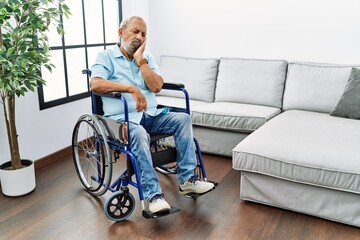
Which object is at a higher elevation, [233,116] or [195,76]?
[195,76]

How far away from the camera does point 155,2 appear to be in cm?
384

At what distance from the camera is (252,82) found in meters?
3.19

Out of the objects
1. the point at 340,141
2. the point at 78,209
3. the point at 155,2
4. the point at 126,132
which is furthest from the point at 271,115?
the point at 155,2

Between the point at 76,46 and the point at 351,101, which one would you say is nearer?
the point at 351,101

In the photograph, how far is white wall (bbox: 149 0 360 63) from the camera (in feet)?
10.0

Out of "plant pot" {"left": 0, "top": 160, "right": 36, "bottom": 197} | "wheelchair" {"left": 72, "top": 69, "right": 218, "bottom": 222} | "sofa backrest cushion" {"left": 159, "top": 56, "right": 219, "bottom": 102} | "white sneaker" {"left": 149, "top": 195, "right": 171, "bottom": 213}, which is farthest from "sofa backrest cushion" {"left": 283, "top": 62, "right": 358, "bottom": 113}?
"plant pot" {"left": 0, "top": 160, "right": 36, "bottom": 197}

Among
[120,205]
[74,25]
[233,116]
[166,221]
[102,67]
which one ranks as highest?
[74,25]

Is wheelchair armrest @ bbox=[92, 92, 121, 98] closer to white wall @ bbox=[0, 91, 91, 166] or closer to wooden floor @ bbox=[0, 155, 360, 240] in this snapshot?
wooden floor @ bbox=[0, 155, 360, 240]

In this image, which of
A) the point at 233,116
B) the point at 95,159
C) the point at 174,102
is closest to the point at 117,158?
the point at 95,159

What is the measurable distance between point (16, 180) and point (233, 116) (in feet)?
5.49

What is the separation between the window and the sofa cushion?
2.20 m

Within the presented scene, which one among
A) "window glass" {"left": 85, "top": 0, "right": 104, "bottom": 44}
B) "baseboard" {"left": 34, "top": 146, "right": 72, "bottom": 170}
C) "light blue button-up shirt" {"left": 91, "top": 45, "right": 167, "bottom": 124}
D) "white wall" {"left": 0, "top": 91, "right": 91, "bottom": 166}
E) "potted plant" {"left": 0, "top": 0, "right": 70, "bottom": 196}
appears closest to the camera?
"potted plant" {"left": 0, "top": 0, "right": 70, "bottom": 196}

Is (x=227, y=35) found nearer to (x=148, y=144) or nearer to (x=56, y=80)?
(x=56, y=80)

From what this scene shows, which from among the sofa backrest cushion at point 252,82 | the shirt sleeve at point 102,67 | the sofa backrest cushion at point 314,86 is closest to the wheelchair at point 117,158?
the shirt sleeve at point 102,67
